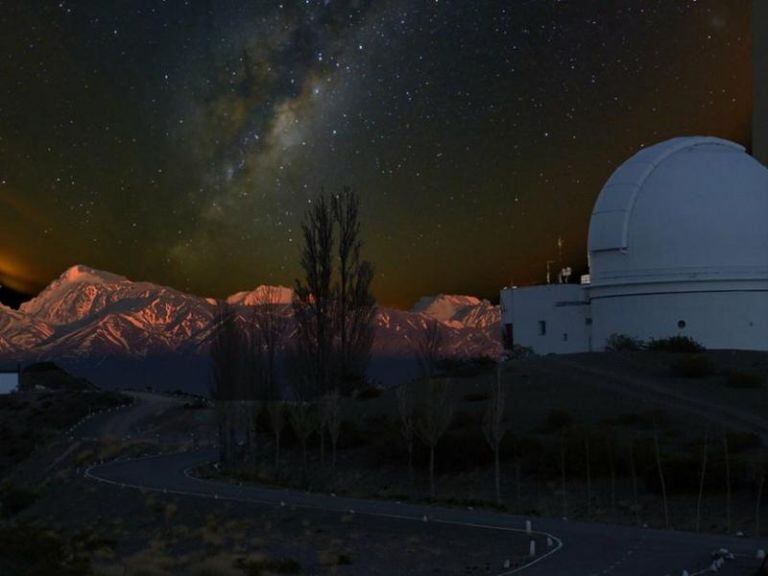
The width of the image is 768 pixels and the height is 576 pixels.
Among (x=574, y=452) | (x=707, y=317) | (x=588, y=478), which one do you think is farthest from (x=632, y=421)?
(x=707, y=317)

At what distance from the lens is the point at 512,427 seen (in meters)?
32.8

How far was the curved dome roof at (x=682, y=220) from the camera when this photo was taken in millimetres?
47000

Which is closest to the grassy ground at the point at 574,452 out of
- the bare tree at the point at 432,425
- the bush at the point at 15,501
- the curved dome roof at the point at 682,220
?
the bare tree at the point at 432,425

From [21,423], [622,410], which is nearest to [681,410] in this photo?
[622,410]

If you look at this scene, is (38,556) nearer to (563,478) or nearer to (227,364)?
(563,478)

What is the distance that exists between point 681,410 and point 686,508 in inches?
421

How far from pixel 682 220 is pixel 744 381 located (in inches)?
482

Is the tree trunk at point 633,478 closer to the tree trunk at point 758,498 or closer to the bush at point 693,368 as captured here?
the tree trunk at point 758,498

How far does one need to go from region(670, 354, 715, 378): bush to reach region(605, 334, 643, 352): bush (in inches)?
222

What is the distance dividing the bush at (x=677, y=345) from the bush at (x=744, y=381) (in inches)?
271

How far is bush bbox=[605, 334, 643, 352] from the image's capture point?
46406 mm

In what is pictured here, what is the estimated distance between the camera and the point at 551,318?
52062 mm

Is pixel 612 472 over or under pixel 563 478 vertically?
over

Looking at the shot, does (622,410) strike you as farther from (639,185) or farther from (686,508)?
(639,185)
